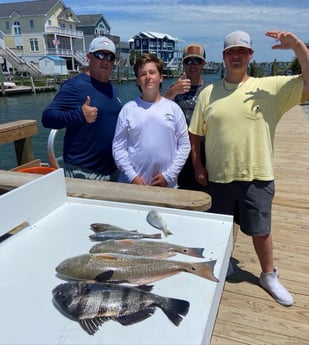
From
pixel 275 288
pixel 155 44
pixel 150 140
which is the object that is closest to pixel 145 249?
pixel 150 140

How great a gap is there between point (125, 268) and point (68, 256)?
0.23 metres

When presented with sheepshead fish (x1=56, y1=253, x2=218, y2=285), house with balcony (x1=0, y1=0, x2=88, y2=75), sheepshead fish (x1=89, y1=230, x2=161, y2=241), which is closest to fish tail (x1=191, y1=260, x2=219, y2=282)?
sheepshead fish (x1=56, y1=253, x2=218, y2=285)

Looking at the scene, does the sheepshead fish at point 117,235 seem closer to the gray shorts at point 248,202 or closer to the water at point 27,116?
the gray shorts at point 248,202

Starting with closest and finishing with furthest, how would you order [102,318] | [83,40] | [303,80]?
[102,318], [303,80], [83,40]

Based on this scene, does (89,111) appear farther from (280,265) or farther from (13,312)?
(280,265)

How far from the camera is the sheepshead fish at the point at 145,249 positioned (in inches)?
49.2

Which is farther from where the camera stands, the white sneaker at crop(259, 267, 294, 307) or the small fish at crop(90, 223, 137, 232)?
the white sneaker at crop(259, 267, 294, 307)

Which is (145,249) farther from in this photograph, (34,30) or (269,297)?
(34,30)

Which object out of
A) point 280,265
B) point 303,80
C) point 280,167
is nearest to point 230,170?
point 303,80

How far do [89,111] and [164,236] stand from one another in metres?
1.21

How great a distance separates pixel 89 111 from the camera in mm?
2270

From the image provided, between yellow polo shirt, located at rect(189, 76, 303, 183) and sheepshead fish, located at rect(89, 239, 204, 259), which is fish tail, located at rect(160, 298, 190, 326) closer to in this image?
sheepshead fish, located at rect(89, 239, 204, 259)

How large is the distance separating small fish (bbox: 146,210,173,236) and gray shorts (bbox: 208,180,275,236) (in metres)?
0.76

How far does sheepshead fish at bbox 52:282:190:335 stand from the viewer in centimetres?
94
